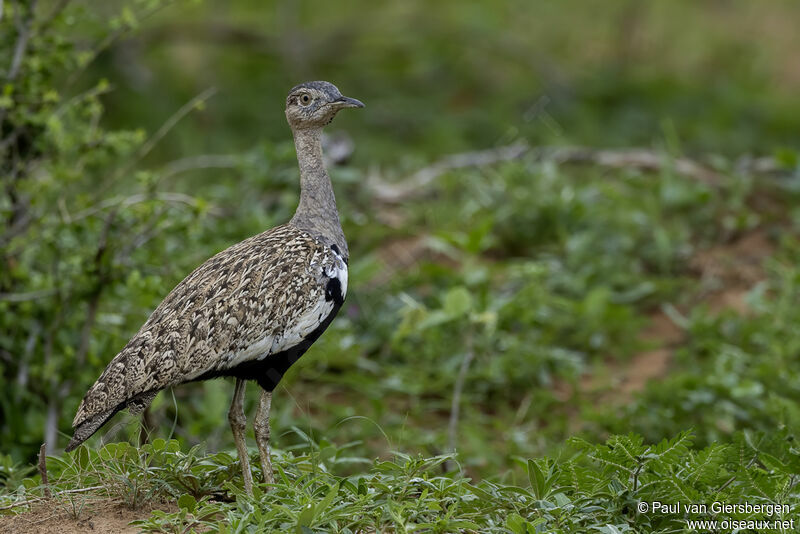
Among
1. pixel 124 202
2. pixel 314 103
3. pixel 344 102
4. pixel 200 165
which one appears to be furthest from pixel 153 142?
pixel 344 102

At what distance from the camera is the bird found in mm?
4102

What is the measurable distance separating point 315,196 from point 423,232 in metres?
4.01

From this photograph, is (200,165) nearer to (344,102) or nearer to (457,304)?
(457,304)

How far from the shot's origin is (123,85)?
12.0m

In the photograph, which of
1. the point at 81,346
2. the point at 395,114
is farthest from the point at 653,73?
the point at 81,346

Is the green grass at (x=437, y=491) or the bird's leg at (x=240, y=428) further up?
the bird's leg at (x=240, y=428)

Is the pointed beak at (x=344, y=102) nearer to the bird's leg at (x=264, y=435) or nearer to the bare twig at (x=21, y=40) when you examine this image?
the bird's leg at (x=264, y=435)

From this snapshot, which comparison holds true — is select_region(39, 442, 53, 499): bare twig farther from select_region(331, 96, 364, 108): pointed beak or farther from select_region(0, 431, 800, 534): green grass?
select_region(331, 96, 364, 108): pointed beak

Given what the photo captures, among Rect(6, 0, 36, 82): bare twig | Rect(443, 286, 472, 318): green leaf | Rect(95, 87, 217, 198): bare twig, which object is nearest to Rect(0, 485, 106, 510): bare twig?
Rect(95, 87, 217, 198): bare twig

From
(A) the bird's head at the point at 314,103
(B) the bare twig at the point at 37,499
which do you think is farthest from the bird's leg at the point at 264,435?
A: (A) the bird's head at the point at 314,103

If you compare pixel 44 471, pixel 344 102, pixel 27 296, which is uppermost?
pixel 344 102

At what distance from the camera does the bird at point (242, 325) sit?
4102mm

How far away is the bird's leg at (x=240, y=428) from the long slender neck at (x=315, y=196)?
72cm

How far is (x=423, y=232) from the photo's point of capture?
863 centimetres
